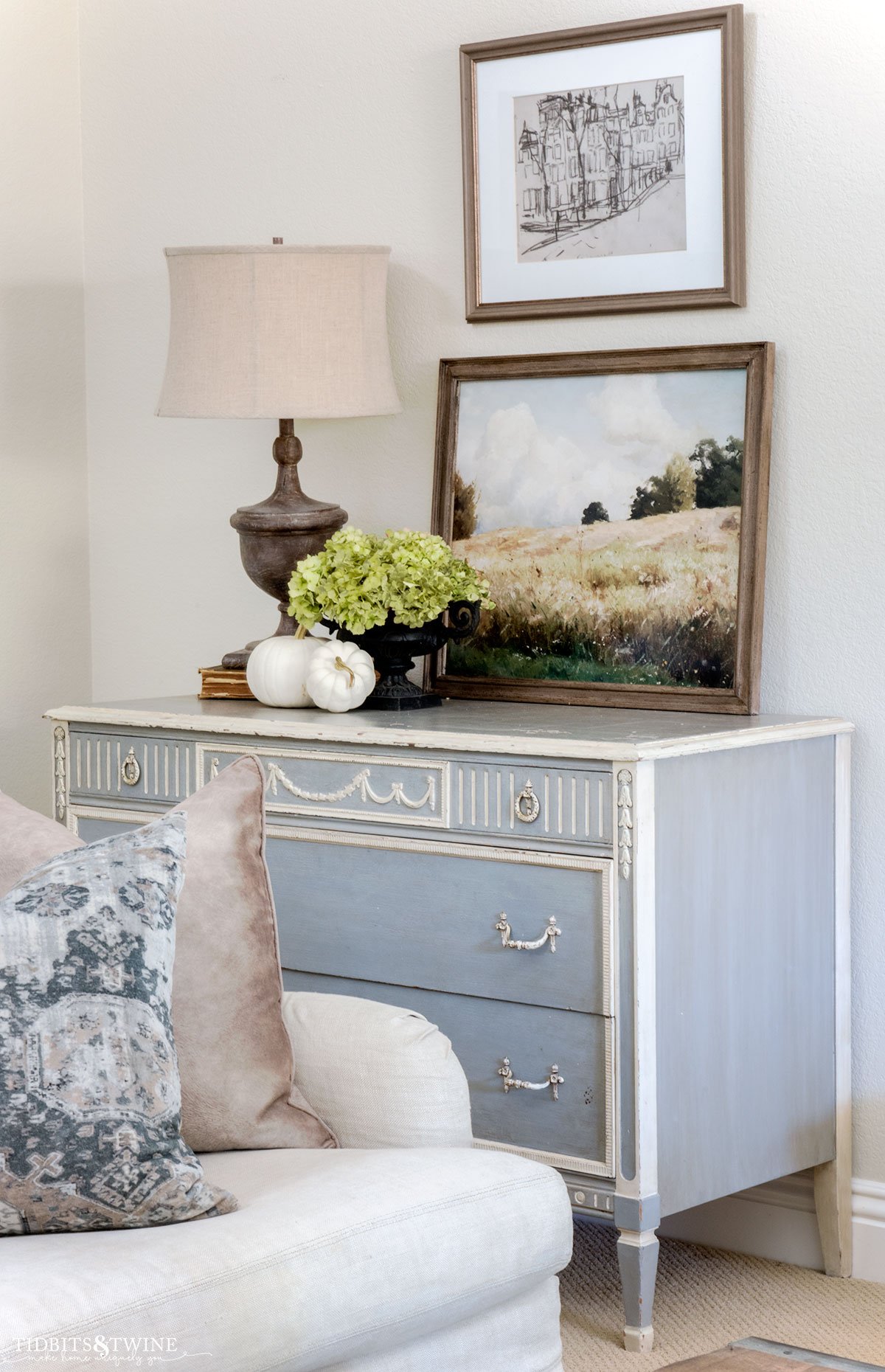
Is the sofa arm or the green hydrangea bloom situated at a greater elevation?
the green hydrangea bloom

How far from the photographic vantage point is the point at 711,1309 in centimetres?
249

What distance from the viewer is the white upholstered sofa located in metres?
1.37

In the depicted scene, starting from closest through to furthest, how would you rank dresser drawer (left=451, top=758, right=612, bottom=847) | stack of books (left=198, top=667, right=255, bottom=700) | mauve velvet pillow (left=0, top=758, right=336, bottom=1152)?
mauve velvet pillow (left=0, top=758, right=336, bottom=1152) → dresser drawer (left=451, top=758, right=612, bottom=847) → stack of books (left=198, top=667, right=255, bottom=700)

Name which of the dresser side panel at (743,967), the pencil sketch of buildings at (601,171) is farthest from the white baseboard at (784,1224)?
the pencil sketch of buildings at (601,171)

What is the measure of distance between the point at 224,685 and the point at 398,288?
31.9 inches

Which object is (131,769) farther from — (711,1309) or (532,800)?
(711,1309)

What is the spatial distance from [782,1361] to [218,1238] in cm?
49

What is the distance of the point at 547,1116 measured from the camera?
2.31 meters

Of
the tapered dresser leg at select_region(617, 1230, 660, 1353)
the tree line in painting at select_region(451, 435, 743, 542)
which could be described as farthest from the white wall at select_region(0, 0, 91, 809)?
the tapered dresser leg at select_region(617, 1230, 660, 1353)

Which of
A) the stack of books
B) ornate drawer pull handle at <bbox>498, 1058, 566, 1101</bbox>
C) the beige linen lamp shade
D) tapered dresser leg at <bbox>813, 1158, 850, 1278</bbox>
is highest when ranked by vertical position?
the beige linen lamp shade

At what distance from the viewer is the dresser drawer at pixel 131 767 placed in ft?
8.77

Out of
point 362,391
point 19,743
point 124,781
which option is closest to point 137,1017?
point 124,781

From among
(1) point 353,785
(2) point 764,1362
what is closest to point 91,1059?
(2) point 764,1362

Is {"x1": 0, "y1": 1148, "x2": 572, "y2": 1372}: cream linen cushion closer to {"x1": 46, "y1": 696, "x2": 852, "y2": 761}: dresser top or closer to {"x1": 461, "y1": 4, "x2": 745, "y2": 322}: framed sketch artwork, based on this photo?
{"x1": 46, "y1": 696, "x2": 852, "y2": 761}: dresser top
